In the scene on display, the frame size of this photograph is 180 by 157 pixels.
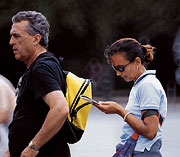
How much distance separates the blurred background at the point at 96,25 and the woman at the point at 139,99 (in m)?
14.9

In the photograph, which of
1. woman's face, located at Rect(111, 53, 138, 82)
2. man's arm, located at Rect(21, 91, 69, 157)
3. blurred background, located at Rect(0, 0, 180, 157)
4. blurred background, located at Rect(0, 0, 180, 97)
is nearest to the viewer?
man's arm, located at Rect(21, 91, 69, 157)

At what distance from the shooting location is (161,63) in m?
24.8

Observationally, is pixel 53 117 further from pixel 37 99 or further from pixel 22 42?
pixel 22 42

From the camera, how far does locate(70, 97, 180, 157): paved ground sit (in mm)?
8177

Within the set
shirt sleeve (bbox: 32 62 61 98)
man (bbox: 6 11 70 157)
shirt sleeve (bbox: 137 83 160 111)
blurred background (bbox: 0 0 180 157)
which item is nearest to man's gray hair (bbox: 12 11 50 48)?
man (bbox: 6 11 70 157)

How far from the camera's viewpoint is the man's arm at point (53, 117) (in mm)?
2699

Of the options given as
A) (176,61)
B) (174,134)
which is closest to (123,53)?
A: (174,134)

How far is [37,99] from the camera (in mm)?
2789

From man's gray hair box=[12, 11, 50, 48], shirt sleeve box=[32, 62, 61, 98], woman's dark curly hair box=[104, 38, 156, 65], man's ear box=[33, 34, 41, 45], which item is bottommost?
shirt sleeve box=[32, 62, 61, 98]

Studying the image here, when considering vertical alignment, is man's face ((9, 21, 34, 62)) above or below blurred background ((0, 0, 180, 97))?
above

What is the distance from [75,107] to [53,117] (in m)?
0.24

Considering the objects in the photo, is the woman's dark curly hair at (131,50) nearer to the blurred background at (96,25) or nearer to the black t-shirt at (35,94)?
the black t-shirt at (35,94)

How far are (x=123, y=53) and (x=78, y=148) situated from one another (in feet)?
18.8

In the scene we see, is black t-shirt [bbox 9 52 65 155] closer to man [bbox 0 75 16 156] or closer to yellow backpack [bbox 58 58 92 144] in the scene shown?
yellow backpack [bbox 58 58 92 144]
